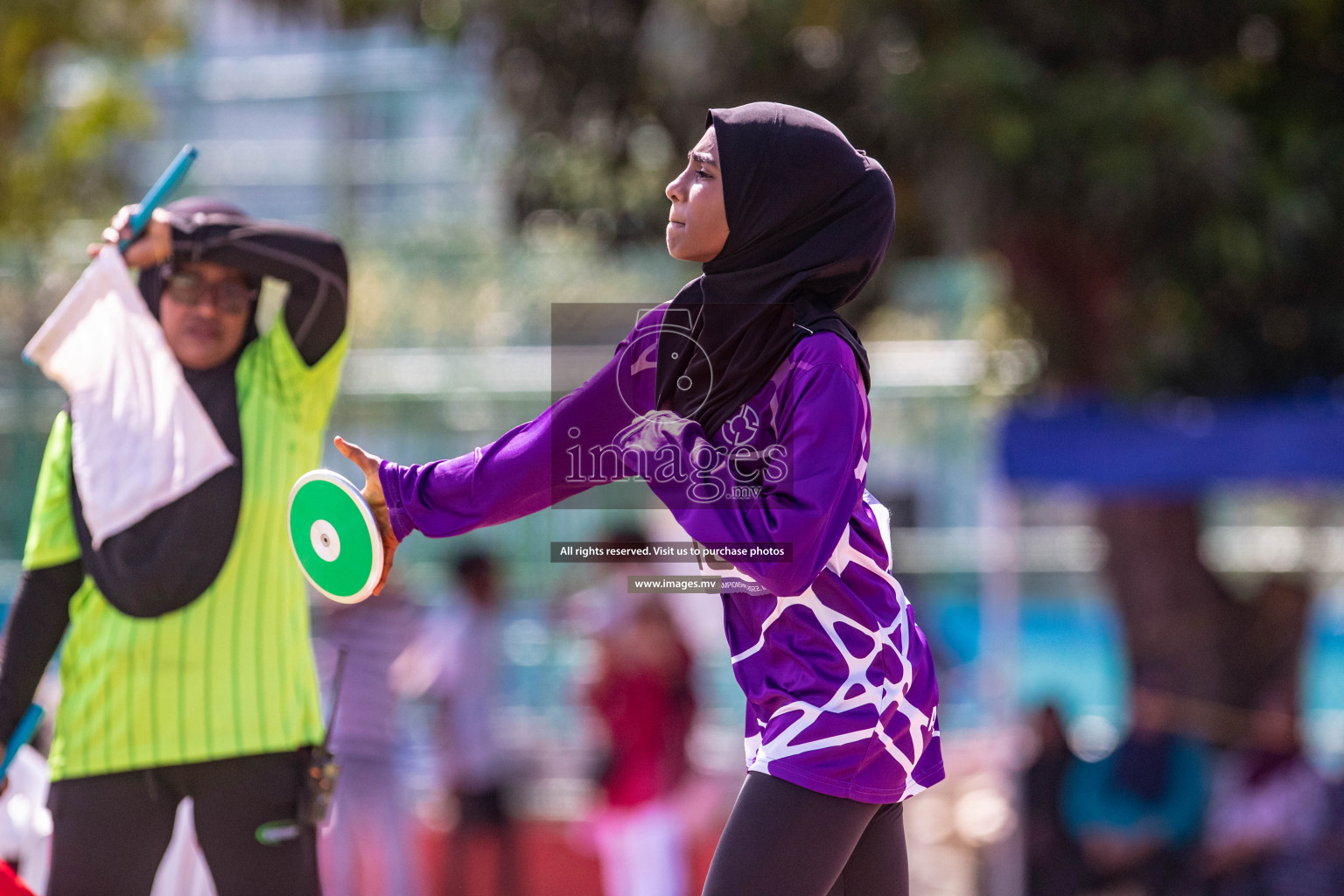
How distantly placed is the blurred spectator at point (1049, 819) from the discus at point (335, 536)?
14.4 ft

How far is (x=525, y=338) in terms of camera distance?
822 cm

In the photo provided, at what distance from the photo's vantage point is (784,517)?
1954 millimetres

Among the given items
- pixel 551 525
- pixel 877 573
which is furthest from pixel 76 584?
pixel 551 525

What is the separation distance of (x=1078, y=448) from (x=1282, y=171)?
1399 millimetres

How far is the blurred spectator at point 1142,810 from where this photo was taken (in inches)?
225

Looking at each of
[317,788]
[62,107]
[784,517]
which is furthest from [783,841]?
[62,107]

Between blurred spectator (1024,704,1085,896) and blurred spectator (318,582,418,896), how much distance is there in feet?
8.60

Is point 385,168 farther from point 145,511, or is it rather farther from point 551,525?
point 145,511

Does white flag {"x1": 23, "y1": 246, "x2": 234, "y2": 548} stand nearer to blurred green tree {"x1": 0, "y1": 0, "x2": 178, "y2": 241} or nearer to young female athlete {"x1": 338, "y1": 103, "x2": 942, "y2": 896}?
young female athlete {"x1": 338, "y1": 103, "x2": 942, "y2": 896}

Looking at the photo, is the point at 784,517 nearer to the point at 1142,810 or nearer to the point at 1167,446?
the point at 1167,446

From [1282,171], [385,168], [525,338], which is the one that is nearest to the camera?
Result: [1282,171]

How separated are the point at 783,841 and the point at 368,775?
392cm

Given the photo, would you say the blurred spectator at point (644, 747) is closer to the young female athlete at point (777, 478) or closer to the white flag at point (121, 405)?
the white flag at point (121, 405)

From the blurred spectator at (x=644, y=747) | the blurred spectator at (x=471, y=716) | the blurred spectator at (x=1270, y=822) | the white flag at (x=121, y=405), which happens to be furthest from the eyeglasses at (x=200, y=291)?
the blurred spectator at (x=1270, y=822)
